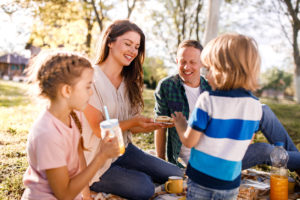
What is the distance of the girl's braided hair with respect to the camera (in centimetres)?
182

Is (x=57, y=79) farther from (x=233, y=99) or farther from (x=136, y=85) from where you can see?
(x=136, y=85)

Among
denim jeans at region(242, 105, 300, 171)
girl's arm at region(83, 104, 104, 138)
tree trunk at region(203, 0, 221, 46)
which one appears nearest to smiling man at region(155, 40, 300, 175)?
denim jeans at region(242, 105, 300, 171)

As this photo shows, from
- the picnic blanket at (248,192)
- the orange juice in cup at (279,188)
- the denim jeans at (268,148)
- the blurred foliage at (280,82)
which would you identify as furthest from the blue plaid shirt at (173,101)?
the blurred foliage at (280,82)

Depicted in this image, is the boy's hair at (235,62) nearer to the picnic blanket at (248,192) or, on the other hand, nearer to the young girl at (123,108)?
the young girl at (123,108)

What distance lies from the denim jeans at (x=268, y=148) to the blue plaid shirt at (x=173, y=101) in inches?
32.8

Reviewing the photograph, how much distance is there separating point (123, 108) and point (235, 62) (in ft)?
5.08

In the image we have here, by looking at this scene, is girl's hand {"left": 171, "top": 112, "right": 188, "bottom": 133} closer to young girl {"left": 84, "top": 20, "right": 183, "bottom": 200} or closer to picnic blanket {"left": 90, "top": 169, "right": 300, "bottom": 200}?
young girl {"left": 84, "top": 20, "right": 183, "bottom": 200}

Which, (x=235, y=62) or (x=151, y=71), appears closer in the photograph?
(x=235, y=62)

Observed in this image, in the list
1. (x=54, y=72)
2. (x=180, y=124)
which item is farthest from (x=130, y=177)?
(x=54, y=72)

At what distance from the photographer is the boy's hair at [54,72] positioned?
182cm

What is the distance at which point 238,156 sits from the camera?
6.29 feet

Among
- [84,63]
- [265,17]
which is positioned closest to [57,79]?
Result: [84,63]

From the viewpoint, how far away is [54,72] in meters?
1.82

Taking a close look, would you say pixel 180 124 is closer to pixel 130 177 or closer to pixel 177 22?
pixel 130 177
